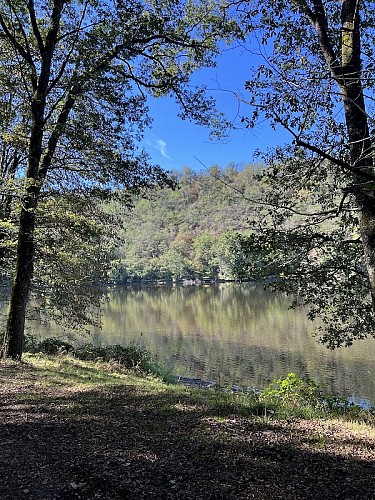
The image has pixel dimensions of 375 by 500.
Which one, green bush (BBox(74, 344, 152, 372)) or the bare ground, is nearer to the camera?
the bare ground

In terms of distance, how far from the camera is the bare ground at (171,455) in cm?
283

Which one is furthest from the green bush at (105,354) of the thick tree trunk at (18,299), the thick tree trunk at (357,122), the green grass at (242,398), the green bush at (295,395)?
the thick tree trunk at (357,122)

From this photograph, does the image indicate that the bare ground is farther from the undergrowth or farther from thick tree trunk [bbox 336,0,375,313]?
thick tree trunk [bbox 336,0,375,313]

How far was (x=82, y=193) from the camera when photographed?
8664 millimetres

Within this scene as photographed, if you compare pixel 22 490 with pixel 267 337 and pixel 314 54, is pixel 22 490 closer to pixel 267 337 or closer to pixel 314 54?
pixel 314 54

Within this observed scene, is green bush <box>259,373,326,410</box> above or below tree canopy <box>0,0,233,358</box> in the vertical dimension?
below

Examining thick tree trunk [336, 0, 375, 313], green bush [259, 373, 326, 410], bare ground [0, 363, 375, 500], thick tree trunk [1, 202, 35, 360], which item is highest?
thick tree trunk [336, 0, 375, 313]

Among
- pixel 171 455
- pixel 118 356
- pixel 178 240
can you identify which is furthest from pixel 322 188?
pixel 178 240

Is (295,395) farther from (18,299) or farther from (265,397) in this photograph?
(18,299)

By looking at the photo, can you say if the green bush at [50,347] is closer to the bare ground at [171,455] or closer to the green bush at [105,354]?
the green bush at [105,354]

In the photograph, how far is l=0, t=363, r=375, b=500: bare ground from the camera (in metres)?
2.83

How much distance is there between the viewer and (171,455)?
3.43 metres

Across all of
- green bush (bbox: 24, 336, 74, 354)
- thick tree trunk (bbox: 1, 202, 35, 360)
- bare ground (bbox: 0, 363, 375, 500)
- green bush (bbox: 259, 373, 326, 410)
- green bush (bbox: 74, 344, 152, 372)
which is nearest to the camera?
bare ground (bbox: 0, 363, 375, 500)

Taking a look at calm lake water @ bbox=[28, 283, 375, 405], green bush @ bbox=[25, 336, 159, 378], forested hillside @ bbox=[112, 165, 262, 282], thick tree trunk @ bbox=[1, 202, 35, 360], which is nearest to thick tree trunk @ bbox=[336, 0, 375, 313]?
calm lake water @ bbox=[28, 283, 375, 405]
